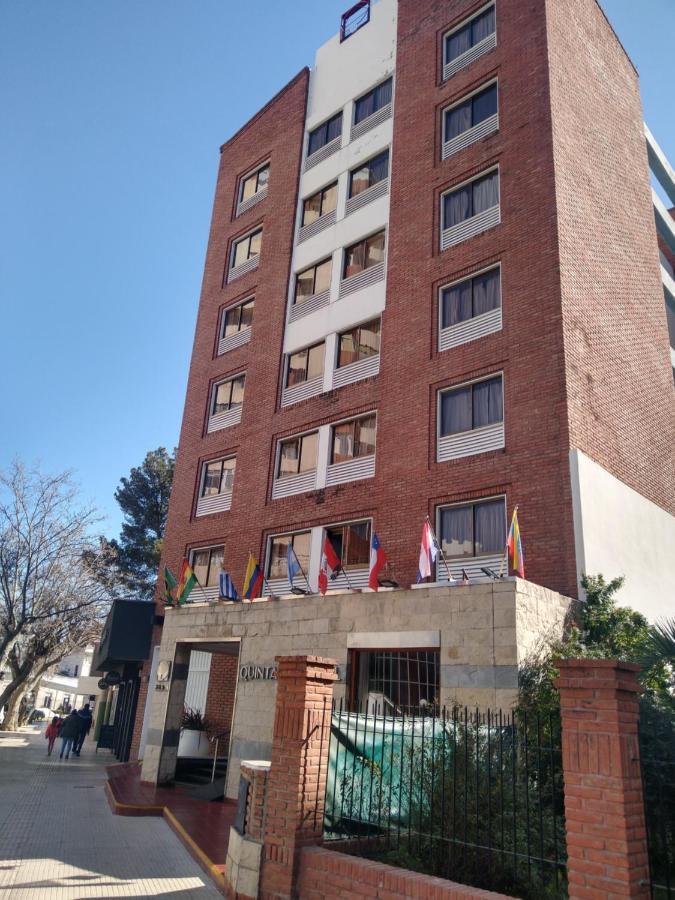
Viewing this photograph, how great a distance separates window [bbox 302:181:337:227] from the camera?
80.8 feet

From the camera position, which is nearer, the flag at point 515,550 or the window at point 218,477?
the flag at point 515,550

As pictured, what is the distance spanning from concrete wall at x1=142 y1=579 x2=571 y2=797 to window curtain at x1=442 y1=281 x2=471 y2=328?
8.21m

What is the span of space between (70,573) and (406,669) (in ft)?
66.1

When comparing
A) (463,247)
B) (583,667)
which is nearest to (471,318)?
(463,247)

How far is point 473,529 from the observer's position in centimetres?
1672

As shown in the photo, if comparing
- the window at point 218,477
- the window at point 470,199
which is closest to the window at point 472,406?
the window at point 470,199

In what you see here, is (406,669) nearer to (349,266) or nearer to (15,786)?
(15,786)

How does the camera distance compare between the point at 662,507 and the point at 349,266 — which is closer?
the point at 662,507

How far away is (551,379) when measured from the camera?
1625 cm

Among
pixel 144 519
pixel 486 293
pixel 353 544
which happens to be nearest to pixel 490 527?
pixel 353 544

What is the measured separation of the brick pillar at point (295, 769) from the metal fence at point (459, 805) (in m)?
0.58

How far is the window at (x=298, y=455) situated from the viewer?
21.4 meters

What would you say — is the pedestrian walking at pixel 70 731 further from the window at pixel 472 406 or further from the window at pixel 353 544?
the window at pixel 472 406

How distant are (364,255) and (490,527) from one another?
10.5 meters
